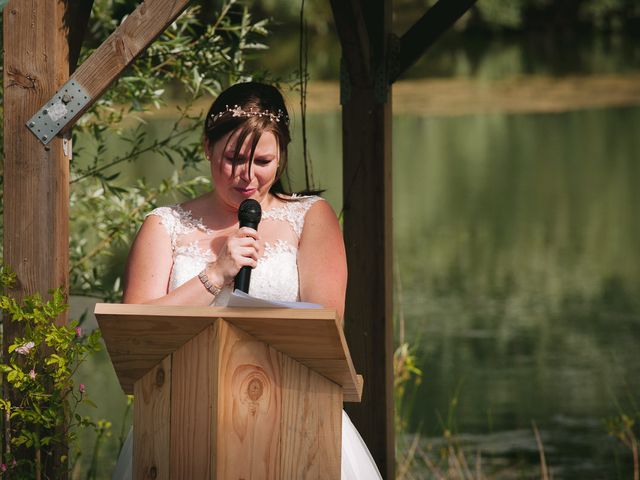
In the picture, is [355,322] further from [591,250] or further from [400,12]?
[400,12]

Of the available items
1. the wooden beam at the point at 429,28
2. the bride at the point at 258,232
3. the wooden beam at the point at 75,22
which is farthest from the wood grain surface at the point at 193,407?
the wooden beam at the point at 429,28

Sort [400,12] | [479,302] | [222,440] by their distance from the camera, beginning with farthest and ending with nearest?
1. [400,12]
2. [479,302]
3. [222,440]

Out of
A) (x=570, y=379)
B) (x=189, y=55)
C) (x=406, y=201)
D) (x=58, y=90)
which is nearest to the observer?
(x=58, y=90)

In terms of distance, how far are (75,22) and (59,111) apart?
29 cm

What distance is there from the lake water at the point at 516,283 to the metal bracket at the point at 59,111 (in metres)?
1.22

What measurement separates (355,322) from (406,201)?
36.7ft

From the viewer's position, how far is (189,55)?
5.68 m

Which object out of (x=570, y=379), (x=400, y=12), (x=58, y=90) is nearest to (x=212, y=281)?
(x=58, y=90)

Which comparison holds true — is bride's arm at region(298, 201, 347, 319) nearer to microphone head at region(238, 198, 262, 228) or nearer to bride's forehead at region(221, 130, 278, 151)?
bride's forehead at region(221, 130, 278, 151)

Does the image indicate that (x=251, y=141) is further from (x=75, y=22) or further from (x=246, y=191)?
(x=75, y=22)

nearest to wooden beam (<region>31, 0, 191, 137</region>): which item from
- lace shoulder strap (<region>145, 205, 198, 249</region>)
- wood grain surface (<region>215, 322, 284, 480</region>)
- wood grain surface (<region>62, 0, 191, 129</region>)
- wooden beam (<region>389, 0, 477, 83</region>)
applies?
wood grain surface (<region>62, 0, 191, 129</region>)

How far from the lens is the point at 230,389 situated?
3.01m

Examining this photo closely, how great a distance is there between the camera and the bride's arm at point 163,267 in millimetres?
3221

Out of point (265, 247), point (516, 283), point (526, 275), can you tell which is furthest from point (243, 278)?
point (526, 275)
